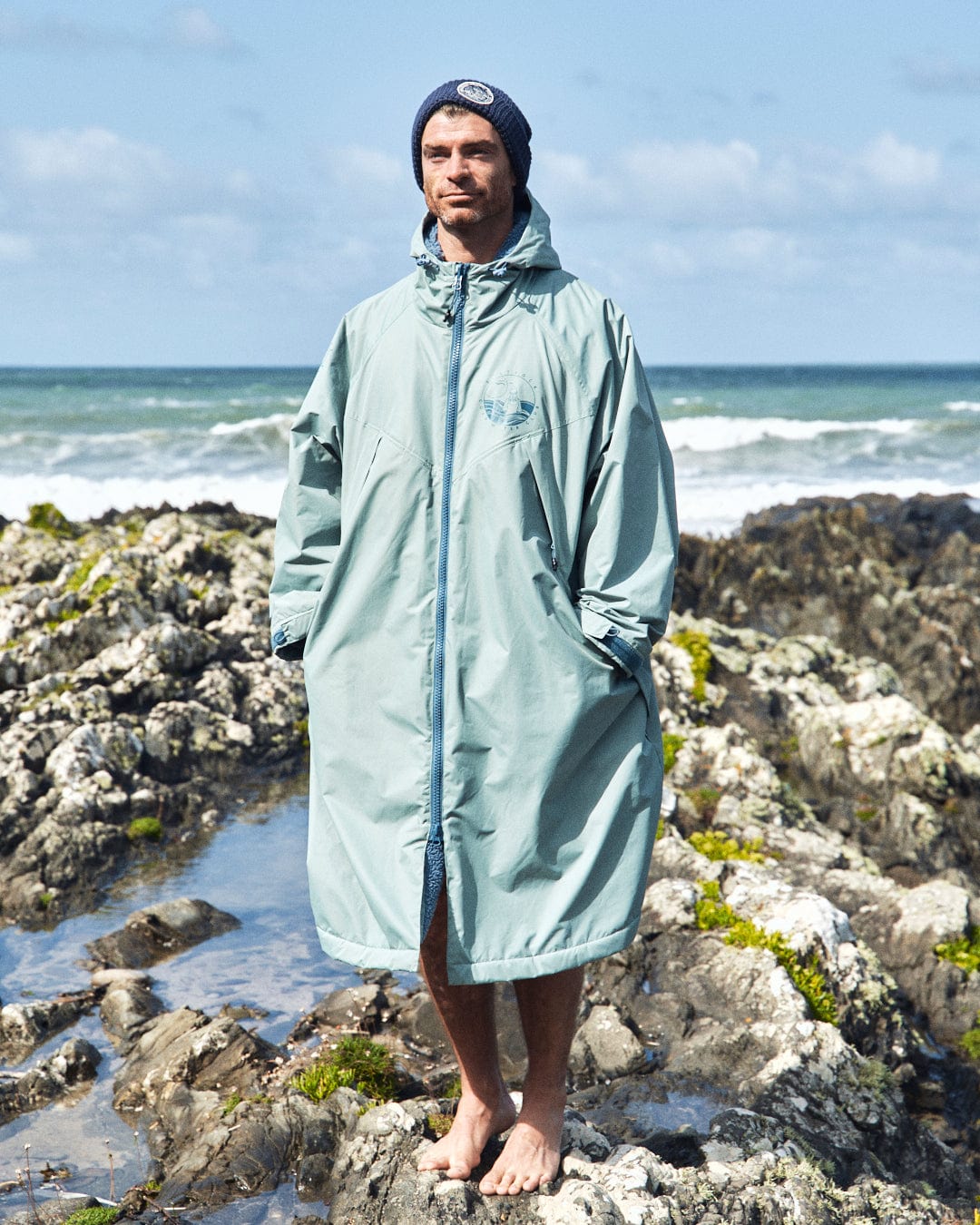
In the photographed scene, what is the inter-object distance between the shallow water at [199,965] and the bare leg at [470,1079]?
1.99 feet

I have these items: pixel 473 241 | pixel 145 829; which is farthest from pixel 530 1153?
pixel 145 829

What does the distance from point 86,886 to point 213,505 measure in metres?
7.01

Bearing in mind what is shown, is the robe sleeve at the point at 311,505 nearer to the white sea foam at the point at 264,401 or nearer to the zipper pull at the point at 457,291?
the zipper pull at the point at 457,291

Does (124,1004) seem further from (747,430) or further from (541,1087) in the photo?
(747,430)

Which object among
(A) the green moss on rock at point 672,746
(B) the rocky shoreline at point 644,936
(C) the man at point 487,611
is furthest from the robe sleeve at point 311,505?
(A) the green moss on rock at point 672,746

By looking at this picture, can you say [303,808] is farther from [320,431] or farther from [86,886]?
[320,431]

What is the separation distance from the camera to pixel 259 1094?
13.9 ft

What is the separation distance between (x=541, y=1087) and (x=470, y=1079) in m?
0.21

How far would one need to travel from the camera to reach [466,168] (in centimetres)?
310

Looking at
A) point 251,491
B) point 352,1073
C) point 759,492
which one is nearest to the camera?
point 352,1073

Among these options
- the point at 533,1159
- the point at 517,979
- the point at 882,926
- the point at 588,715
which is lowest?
the point at 882,926

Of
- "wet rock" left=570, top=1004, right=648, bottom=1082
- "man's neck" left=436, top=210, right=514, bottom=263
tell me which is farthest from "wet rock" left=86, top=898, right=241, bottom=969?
"man's neck" left=436, top=210, right=514, bottom=263

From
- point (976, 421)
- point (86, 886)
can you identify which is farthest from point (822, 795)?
point (976, 421)

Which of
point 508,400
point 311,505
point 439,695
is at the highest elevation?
point 508,400
